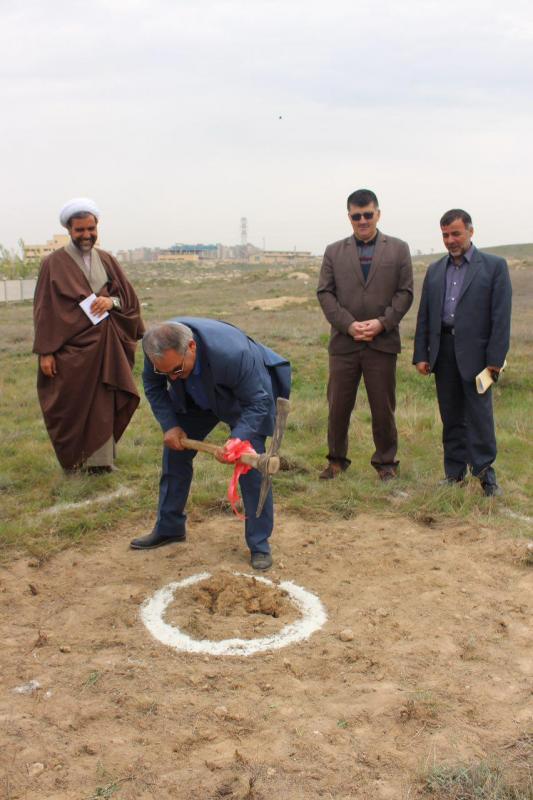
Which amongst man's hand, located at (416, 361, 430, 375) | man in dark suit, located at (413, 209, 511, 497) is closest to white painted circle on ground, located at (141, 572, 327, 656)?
man in dark suit, located at (413, 209, 511, 497)

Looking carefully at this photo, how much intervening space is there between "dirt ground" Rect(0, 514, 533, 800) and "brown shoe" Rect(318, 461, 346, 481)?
3.84ft

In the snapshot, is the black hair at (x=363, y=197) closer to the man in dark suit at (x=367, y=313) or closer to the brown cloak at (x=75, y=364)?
the man in dark suit at (x=367, y=313)

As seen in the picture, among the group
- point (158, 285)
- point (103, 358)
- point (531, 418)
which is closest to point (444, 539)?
point (103, 358)

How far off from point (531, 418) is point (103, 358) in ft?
14.7

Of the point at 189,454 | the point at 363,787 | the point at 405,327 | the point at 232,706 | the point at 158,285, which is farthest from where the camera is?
the point at 158,285

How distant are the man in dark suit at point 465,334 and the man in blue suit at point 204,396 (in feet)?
5.29

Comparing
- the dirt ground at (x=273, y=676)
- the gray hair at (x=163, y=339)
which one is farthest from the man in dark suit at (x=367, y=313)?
the gray hair at (x=163, y=339)

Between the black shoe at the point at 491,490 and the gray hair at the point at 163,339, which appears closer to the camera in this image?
the gray hair at the point at 163,339

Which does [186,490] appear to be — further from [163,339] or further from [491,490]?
[491,490]

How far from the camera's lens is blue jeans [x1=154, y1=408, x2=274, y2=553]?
4418 millimetres

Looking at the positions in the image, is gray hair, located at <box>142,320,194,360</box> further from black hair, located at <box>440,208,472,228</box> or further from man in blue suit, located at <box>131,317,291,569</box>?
black hair, located at <box>440,208,472,228</box>

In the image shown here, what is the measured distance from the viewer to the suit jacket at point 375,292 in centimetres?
573

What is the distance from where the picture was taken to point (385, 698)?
3.12 m

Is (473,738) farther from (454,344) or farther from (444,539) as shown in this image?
(454,344)
